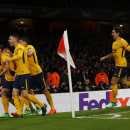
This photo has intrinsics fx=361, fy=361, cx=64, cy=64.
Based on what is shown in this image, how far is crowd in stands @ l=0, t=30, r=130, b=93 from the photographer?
14719mm

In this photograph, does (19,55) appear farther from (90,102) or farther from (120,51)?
(90,102)

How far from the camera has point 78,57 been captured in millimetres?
21141

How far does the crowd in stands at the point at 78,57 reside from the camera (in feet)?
48.3

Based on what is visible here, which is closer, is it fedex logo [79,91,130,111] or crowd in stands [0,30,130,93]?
fedex logo [79,91,130,111]

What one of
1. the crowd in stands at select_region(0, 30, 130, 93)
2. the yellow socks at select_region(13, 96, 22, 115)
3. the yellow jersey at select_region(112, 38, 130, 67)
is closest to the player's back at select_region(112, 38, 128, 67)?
the yellow jersey at select_region(112, 38, 130, 67)

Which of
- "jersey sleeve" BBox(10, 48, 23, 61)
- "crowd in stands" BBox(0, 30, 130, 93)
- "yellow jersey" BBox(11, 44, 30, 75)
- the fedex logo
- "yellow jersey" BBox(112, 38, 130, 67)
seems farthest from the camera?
"crowd in stands" BBox(0, 30, 130, 93)

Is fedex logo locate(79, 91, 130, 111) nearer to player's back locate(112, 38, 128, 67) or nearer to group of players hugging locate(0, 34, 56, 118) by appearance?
group of players hugging locate(0, 34, 56, 118)

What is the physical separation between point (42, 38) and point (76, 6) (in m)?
3.17

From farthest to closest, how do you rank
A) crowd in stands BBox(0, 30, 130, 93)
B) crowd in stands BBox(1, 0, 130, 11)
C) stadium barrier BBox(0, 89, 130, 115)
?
crowd in stands BBox(1, 0, 130, 11) < crowd in stands BBox(0, 30, 130, 93) < stadium barrier BBox(0, 89, 130, 115)

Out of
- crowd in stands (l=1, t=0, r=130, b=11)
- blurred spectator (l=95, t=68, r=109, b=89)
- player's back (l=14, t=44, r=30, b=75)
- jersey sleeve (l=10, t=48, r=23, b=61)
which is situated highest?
crowd in stands (l=1, t=0, r=130, b=11)

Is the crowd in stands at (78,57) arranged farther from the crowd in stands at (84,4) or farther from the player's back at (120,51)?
the player's back at (120,51)

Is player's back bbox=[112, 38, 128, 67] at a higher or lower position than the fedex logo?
higher

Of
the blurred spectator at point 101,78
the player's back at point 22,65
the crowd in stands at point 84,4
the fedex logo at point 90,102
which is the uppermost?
the crowd in stands at point 84,4

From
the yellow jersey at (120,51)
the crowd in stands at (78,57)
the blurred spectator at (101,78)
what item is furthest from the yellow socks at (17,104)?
the blurred spectator at (101,78)
